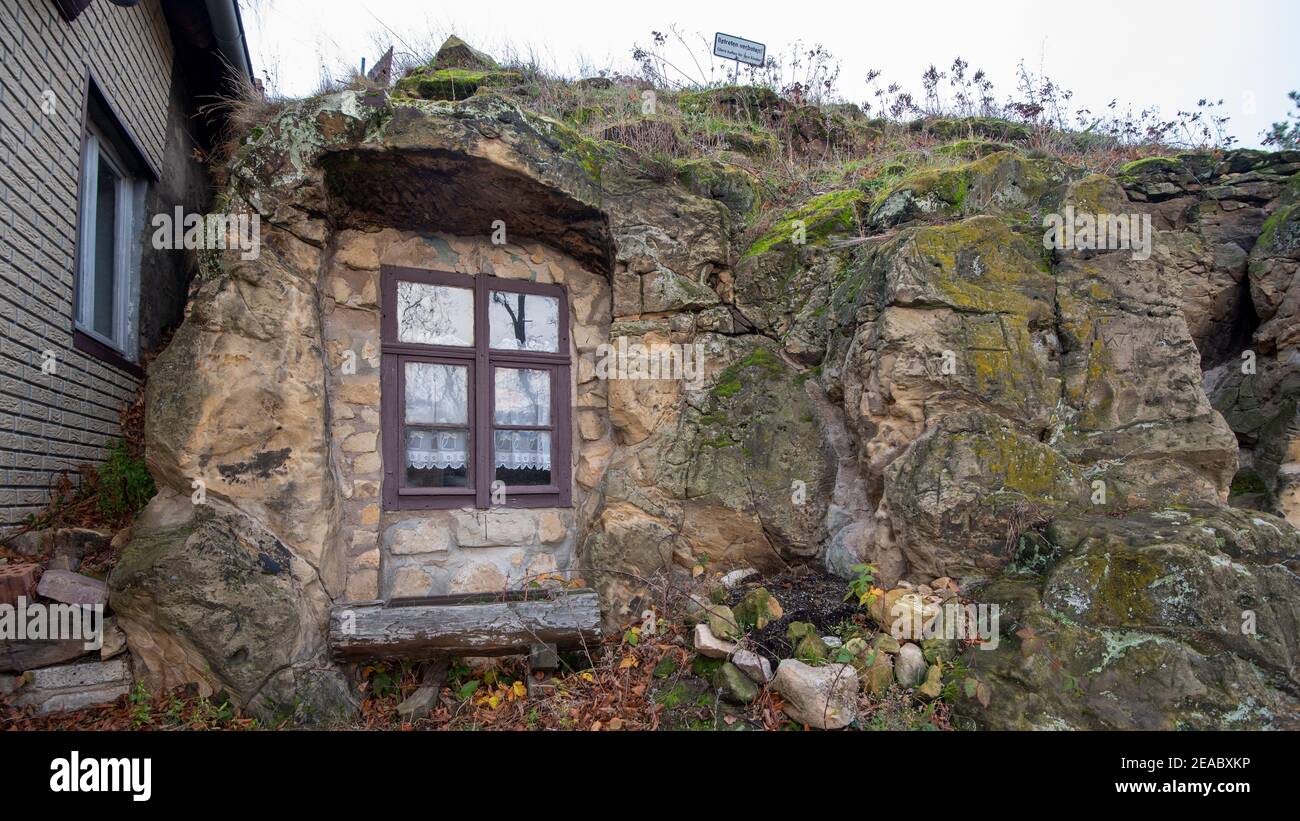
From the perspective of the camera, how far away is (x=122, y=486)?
4.38m

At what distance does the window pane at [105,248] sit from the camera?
482cm

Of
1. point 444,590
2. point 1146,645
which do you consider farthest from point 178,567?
point 1146,645

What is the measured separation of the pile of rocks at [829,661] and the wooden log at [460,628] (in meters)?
0.75

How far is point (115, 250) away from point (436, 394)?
8.59ft

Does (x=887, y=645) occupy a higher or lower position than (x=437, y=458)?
lower

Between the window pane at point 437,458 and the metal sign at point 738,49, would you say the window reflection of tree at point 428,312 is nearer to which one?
the window pane at point 437,458

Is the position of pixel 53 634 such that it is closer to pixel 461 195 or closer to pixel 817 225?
pixel 461 195

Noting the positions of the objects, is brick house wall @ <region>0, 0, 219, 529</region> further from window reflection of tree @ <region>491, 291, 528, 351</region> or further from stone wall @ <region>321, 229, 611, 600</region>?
window reflection of tree @ <region>491, 291, 528, 351</region>

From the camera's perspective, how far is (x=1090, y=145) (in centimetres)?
813

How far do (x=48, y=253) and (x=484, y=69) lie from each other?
383 centimetres

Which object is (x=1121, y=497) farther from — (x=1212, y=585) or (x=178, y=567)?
(x=178, y=567)

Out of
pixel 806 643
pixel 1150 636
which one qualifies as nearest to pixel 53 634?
pixel 806 643

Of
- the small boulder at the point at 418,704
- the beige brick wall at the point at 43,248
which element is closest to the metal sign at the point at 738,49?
the beige brick wall at the point at 43,248

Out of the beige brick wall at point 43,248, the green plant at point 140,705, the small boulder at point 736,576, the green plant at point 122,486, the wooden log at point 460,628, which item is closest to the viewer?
the green plant at point 140,705
